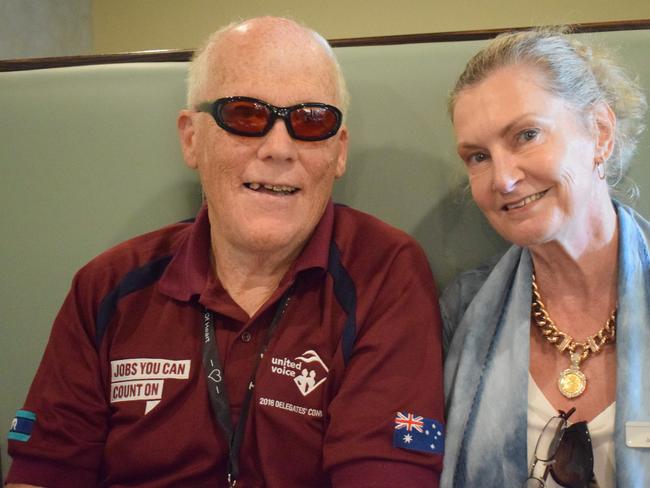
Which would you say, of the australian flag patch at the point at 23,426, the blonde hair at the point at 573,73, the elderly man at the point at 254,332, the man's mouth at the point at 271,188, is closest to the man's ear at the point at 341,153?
the elderly man at the point at 254,332

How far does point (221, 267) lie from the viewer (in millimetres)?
1344

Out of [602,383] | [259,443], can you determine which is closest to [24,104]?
[259,443]

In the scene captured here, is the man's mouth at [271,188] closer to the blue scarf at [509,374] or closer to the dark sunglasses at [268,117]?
the dark sunglasses at [268,117]

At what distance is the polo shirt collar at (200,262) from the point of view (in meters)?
1.25

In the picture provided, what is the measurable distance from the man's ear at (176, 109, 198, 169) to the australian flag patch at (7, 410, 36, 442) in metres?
0.60

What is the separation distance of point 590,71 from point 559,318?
0.48 metres

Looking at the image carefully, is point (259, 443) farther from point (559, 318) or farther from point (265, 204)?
point (559, 318)

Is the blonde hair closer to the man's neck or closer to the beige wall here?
→ the man's neck

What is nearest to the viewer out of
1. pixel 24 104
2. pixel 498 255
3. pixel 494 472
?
pixel 494 472

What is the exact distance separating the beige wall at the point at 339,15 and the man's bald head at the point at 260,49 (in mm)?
1617

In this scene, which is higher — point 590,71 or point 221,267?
point 590,71

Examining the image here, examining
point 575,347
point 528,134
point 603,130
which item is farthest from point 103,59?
point 575,347

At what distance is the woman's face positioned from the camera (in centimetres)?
110

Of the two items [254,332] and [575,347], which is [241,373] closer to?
[254,332]
